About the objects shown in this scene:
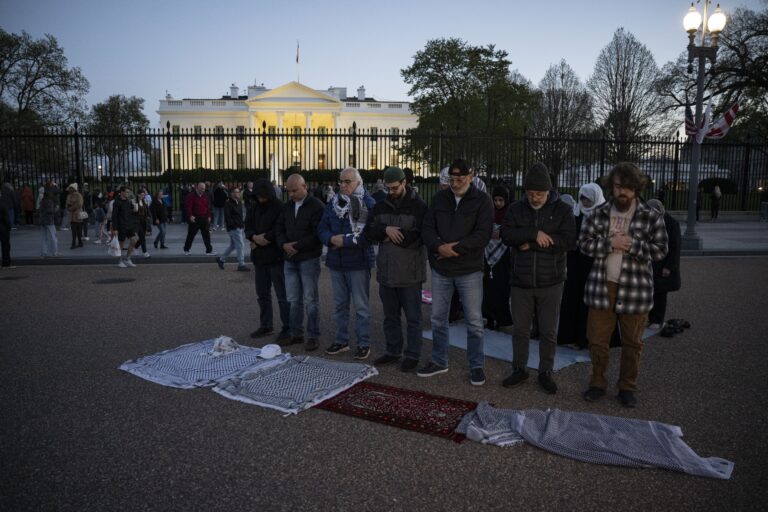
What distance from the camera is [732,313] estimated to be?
8.06 m

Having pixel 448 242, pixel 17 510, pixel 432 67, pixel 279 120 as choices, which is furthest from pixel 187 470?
pixel 279 120

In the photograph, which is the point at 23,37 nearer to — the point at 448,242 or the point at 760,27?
the point at 448,242

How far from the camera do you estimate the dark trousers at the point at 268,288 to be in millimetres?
6766

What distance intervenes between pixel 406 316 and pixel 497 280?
1.85m

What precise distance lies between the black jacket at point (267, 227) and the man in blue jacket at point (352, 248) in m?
0.81

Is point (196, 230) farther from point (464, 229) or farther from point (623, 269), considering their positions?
point (623, 269)

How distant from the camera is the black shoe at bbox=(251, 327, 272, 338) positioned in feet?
22.5

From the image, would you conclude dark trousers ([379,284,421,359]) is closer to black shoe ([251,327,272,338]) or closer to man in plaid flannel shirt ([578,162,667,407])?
man in plaid flannel shirt ([578,162,667,407])

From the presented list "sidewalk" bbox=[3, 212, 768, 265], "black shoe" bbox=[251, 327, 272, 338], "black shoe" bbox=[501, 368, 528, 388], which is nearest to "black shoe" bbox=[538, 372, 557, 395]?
"black shoe" bbox=[501, 368, 528, 388]

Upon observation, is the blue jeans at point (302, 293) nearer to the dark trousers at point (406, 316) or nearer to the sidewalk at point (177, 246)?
the dark trousers at point (406, 316)

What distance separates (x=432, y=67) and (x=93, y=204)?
2947 cm

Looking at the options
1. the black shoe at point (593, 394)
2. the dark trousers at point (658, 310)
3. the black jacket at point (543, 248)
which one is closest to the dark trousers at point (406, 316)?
the black jacket at point (543, 248)

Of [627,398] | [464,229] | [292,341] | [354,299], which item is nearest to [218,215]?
[292,341]

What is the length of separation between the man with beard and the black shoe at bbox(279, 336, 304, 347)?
1226 millimetres
